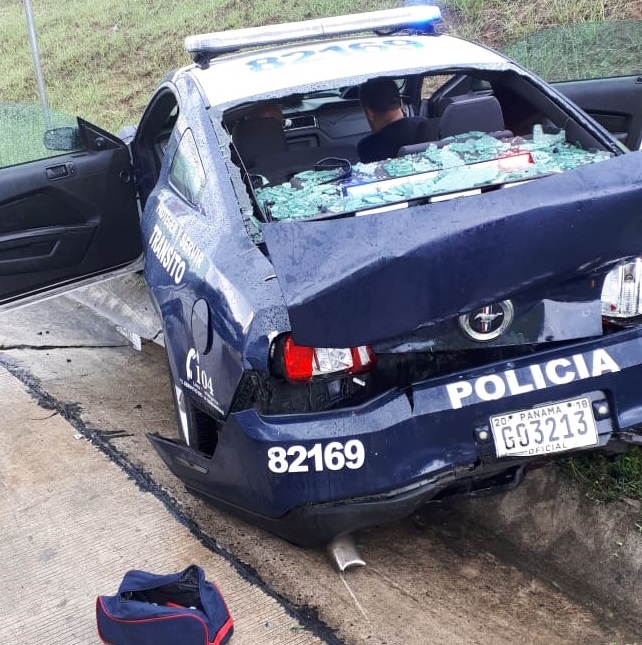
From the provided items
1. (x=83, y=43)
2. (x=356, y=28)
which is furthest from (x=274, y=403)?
(x=83, y=43)

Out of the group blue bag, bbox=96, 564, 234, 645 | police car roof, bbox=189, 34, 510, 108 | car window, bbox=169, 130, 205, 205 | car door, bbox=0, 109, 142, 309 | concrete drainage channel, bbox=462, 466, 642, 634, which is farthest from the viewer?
car door, bbox=0, 109, 142, 309

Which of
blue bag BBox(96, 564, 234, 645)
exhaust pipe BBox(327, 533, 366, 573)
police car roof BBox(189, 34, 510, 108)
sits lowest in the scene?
exhaust pipe BBox(327, 533, 366, 573)

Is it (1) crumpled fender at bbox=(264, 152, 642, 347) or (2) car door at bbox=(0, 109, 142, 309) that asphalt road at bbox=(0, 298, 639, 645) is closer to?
(2) car door at bbox=(0, 109, 142, 309)

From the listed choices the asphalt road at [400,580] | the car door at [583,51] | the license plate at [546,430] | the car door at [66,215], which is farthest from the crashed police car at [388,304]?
the car door at [583,51]

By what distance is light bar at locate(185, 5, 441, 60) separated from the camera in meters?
3.69

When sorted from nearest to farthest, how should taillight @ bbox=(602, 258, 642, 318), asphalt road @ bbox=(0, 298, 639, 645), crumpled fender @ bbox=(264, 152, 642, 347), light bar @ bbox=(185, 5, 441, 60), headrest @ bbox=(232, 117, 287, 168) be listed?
crumpled fender @ bbox=(264, 152, 642, 347) < taillight @ bbox=(602, 258, 642, 318) < asphalt road @ bbox=(0, 298, 639, 645) < light bar @ bbox=(185, 5, 441, 60) < headrest @ bbox=(232, 117, 287, 168)

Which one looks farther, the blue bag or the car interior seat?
the car interior seat

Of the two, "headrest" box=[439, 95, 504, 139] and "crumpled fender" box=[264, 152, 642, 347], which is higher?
"headrest" box=[439, 95, 504, 139]

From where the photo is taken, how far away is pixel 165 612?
8.29 feet

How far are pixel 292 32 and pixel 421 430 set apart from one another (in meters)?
2.04

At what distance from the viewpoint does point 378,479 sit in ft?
8.60

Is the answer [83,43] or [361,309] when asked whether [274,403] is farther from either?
[83,43]

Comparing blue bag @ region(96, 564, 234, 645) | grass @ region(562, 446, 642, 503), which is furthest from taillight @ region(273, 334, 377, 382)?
grass @ region(562, 446, 642, 503)

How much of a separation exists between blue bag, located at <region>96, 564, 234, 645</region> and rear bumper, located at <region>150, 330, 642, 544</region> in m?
0.40
